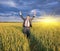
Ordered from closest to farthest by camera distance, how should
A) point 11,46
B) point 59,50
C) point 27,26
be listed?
point 59,50 → point 11,46 → point 27,26

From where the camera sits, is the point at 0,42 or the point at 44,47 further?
the point at 0,42

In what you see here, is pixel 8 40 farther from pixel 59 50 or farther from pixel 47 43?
pixel 59 50

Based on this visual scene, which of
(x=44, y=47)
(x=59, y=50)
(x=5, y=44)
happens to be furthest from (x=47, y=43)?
(x=5, y=44)

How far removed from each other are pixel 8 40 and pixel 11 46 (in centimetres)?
64

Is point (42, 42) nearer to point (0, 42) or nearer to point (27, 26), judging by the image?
point (0, 42)

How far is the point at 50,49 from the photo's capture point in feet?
16.7

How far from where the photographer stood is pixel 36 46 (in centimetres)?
577

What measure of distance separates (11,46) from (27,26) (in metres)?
2.76

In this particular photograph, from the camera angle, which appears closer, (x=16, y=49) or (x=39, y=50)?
(x=16, y=49)

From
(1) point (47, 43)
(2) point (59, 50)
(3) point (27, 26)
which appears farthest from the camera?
(3) point (27, 26)

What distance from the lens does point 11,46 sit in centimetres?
519


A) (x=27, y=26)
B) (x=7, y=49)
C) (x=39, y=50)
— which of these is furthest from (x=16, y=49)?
(x=27, y=26)

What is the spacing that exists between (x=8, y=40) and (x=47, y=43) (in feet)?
3.59

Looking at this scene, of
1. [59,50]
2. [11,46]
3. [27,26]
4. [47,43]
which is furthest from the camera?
[27,26]
